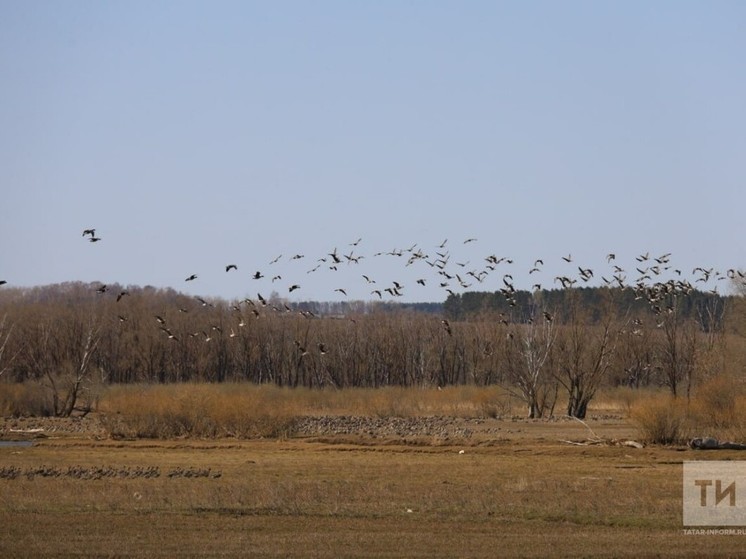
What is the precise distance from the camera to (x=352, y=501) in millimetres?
27281

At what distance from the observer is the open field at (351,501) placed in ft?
67.9

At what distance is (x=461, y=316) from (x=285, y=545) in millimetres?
154991

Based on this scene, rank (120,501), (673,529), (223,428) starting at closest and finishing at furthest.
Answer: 1. (673,529)
2. (120,501)
3. (223,428)

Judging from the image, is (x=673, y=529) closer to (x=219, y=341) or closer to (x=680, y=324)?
(x=680, y=324)

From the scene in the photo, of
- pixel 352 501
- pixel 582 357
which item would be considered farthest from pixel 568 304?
pixel 352 501

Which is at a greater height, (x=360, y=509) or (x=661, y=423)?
(x=661, y=423)

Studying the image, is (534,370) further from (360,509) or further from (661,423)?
(360,509)

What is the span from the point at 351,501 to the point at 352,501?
0.03 m

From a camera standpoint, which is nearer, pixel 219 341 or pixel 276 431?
pixel 276 431

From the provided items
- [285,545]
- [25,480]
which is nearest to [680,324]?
[25,480]

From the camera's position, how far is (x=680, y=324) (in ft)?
284

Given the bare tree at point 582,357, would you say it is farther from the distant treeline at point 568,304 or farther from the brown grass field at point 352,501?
the brown grass field at point 352,501

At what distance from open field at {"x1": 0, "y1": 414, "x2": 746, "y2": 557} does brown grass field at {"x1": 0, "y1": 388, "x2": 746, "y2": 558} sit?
6 cm

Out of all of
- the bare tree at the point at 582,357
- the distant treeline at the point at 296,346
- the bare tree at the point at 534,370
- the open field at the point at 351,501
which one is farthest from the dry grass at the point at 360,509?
the distant treeline at the point at 296,346
